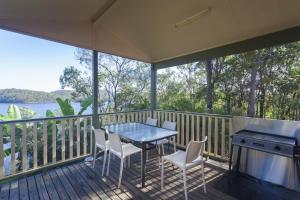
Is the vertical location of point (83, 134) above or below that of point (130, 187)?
above

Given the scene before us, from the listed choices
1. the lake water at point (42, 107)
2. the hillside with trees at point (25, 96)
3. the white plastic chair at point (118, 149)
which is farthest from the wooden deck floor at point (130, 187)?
the hillside with trees at point (25, 96)

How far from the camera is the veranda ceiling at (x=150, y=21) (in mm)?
2547

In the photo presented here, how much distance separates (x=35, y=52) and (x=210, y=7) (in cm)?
617

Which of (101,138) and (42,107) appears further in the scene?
(42,107)

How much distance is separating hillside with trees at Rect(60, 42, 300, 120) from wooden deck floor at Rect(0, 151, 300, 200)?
309cm

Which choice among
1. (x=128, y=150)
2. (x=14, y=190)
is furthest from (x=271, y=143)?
(x=14, y=190)

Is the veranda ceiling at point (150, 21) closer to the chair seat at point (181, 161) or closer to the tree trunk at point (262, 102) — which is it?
the chair seat at point (181, 161)

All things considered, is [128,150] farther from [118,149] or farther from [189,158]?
[189,158]

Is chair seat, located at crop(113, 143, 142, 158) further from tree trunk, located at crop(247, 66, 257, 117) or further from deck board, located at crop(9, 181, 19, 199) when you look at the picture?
tree trunk, located at crop(247, 66, 257, 117)

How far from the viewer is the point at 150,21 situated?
339 cm

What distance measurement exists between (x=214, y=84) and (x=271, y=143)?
4.01 metres

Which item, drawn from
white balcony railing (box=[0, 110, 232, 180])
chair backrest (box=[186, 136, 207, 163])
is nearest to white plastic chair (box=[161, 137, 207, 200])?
chair backrest (box=[186, 136, 207, 163])

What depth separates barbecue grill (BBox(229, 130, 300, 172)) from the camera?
2172 millimetres

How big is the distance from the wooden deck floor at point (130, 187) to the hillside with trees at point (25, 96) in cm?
274
